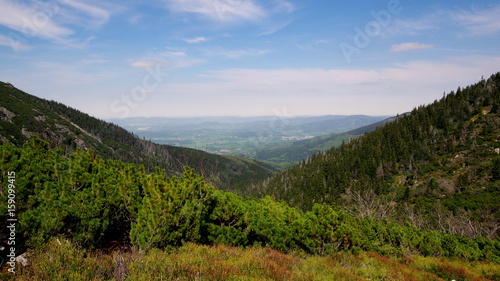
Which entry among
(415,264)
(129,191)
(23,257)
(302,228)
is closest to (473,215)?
(415,264)

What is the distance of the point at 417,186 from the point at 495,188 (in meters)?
19.2

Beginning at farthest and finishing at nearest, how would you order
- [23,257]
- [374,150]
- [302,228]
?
[374,150], [302,228], [23,257]

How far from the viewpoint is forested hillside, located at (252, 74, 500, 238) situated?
2215 inches

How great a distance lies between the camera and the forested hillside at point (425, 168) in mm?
56250

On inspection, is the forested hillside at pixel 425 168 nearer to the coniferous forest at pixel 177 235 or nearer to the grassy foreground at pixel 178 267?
the coniferous forest at pixel 177 235

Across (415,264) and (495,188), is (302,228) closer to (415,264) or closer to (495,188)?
(415,264)

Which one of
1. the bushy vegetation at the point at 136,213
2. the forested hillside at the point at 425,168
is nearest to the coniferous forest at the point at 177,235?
the bushy vegetation at the point at 136,213

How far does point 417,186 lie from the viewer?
73375mm

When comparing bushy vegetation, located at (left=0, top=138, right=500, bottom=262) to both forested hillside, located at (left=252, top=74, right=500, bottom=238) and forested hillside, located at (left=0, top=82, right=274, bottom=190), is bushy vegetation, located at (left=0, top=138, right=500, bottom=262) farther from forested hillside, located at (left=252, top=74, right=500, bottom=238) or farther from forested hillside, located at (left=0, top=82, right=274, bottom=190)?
forested hillside, located at (left=0, top=82, right=274, bottom=190)

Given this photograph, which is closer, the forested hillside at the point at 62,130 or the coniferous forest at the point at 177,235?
the coniferous forest at the point at 177,235

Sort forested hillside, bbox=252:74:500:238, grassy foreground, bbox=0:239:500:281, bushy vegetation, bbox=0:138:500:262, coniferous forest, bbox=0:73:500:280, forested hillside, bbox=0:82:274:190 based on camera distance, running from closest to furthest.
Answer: grassy foreground, bbox=0:239:500:281, coniferous forest, bbox=0:73:500:280, bushy vegetation, bbox=0:138:500:262, forested hillside, bbox=252:74:500:238, forested hillside, bbox=0:82:274:190

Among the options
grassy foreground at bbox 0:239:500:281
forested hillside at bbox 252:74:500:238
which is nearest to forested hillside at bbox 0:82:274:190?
forested hillside at bbox 252:74:500:238

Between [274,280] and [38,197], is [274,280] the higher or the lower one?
the lower one

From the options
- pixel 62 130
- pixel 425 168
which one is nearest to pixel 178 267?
pixel 425 168
